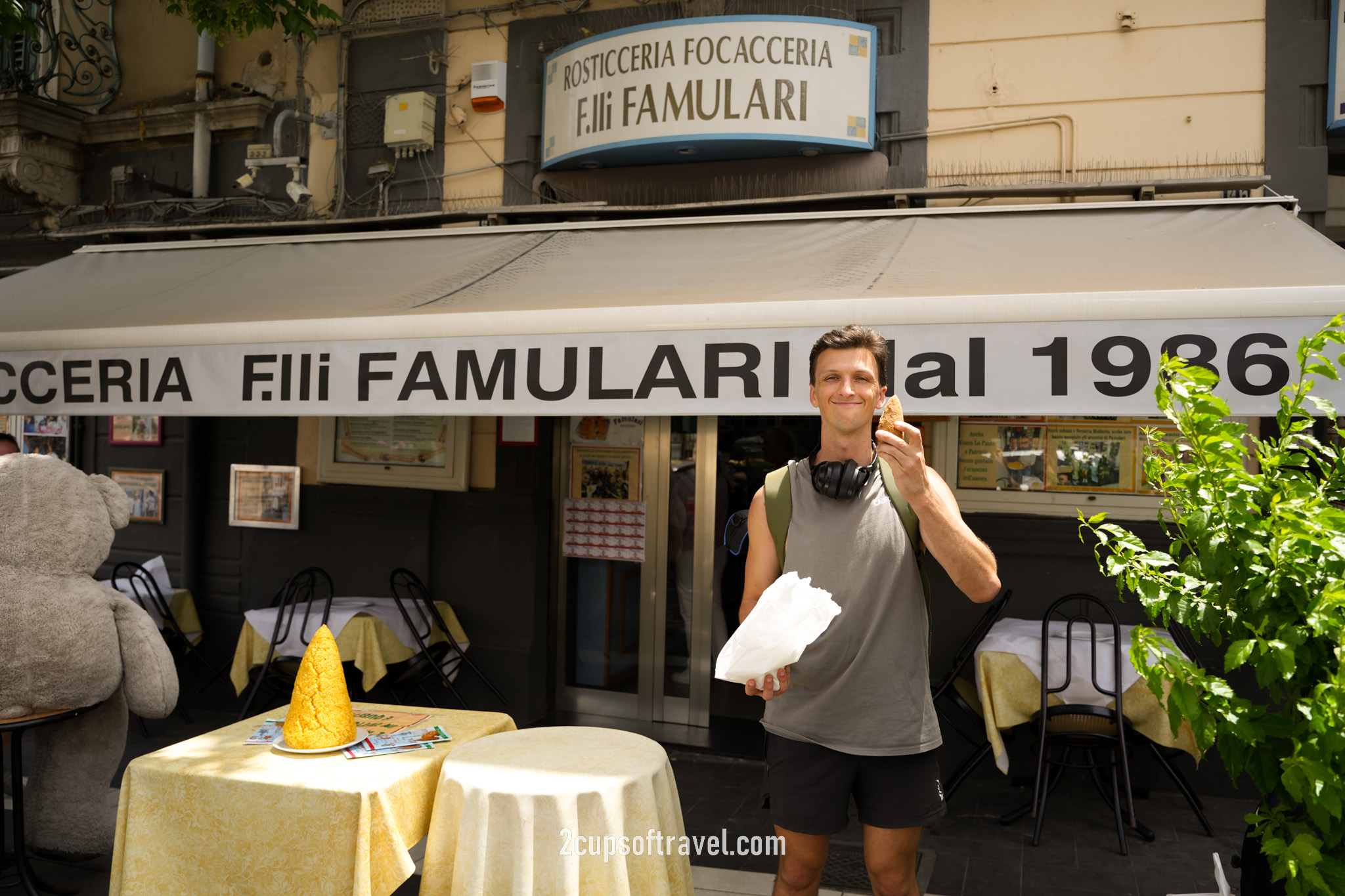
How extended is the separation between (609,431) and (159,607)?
3.19 meters

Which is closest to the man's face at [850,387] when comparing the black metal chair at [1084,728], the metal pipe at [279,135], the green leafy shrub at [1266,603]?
the green leafy shrub at [1266,603]

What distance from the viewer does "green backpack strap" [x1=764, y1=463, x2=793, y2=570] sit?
248 centimetres

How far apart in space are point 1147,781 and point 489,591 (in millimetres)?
3912

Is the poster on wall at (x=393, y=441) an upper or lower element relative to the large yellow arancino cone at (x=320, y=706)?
upper

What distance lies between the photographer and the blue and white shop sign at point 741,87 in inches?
211

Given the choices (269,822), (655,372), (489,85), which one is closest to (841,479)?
(655,372)

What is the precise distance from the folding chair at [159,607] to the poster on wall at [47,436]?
4.97 ft

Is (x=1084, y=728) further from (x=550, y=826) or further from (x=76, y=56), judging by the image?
(x=76, y=56)

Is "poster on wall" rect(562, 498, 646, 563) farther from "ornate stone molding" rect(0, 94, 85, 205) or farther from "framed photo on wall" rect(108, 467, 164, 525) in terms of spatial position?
"ornate stone molding" rect(0, 94, 85, 205)

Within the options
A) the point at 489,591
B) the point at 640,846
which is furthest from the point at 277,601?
the point at 640,846

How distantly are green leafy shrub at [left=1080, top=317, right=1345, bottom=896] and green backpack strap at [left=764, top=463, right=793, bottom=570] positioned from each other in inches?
31.2

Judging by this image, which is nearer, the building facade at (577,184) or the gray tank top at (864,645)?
the gray tank top at (864,645)

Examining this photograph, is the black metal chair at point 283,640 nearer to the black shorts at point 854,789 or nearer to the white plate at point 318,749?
the white plate at point 318,749

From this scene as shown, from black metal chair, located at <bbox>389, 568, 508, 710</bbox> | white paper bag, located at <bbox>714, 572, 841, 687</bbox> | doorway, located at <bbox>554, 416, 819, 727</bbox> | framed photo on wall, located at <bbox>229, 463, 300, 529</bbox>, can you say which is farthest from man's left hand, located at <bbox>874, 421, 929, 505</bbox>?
framed photo on wall, located at <bbox>229, 463, 300, 529</bbox>
